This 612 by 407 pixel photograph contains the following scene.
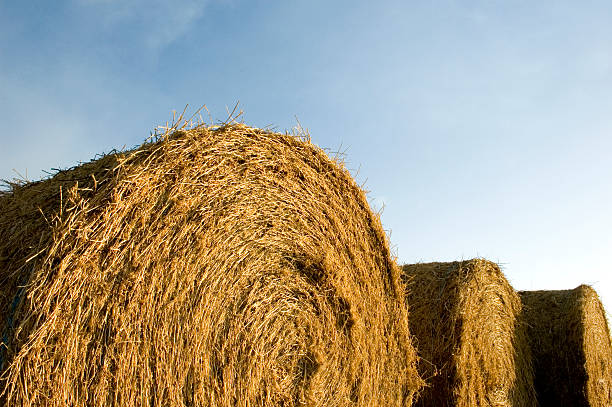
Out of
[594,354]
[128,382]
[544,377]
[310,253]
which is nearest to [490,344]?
[544,377]

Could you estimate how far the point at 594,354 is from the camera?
24.0 feet

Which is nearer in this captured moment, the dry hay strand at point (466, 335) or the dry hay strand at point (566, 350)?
the dry hay strand at point (466, 335)

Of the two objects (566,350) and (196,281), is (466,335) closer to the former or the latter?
(566,350)

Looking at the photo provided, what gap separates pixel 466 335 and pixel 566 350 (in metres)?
2.55

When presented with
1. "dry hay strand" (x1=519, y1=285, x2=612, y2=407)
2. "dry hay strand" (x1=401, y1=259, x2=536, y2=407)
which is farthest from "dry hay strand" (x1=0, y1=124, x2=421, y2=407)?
"dry hay strand" (x1=519, y1=285, x2=612, y2=407)

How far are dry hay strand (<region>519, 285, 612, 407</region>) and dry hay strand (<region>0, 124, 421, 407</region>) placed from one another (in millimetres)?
3582

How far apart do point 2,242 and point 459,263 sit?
4337 millimetres

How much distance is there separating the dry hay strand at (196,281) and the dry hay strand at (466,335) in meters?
0.98

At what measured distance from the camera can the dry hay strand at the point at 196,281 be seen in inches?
103

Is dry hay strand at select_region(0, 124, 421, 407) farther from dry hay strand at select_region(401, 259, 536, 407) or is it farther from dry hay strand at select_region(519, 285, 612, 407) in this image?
dry hay strand at select_region(519, 285, 612, 407)

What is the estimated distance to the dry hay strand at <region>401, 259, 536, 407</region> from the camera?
525 centimetres

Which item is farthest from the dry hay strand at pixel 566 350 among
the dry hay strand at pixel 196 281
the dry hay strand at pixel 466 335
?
the dry hay strand at pixel 196 281

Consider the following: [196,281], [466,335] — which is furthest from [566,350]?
[196,281]

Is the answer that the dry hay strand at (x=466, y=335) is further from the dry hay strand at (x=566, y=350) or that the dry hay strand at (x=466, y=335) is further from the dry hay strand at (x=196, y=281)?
the dry hay strand at (x=196, y=281)
